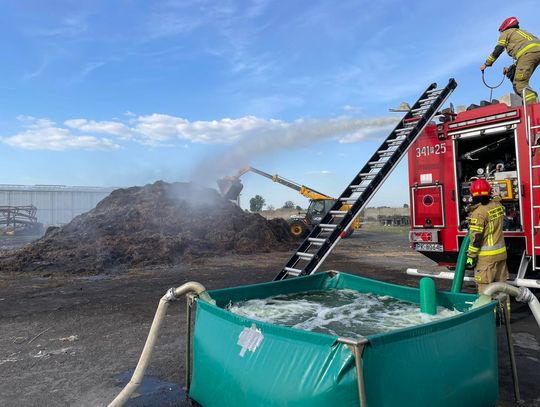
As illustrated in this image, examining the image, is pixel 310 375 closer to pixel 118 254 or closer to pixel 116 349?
pixel 116 349

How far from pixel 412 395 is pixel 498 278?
3.05m

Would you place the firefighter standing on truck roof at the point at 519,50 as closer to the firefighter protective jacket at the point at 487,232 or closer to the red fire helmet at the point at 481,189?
the red fire helmet at the point at 481,189

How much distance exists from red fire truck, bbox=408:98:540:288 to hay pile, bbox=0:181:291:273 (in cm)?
861

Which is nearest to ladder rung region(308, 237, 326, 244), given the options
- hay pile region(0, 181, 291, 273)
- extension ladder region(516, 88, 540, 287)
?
extension ladder region(516, 88, 540, 287)

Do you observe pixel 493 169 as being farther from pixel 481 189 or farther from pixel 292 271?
pixel 292 271

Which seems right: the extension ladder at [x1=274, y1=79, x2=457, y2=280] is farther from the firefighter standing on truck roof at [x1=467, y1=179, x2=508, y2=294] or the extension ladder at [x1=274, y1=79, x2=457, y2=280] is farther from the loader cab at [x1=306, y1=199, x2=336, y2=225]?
the loader cab at [x1=306, y1=199, x2=336, y2=225]

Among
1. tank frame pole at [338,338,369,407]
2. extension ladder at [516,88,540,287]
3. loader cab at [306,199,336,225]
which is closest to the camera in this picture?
tank frame pole at [338,338,369,407]

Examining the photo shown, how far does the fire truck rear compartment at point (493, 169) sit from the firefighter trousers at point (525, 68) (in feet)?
2.58

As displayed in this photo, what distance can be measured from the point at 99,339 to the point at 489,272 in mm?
4624

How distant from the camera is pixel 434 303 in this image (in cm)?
340

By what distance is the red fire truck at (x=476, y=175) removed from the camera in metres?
5.25

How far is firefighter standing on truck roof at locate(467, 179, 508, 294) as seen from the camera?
15.5 feet

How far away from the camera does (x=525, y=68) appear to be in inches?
245

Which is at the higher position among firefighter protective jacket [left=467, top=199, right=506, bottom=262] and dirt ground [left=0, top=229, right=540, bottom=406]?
firefighter protective jacket [left=467, top=199, right=506, bottom=262]
